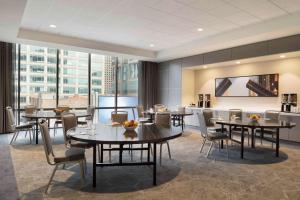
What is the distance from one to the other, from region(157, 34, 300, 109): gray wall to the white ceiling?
0.95 feet

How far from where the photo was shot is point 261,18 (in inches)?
211

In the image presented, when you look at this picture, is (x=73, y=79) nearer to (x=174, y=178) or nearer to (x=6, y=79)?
(x=6, y=79)

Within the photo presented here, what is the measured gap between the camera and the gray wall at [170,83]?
375 inches

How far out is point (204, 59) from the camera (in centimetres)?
826

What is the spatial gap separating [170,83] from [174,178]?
681cm

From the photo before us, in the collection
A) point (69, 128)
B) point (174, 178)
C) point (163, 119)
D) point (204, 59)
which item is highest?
point (204, 59)

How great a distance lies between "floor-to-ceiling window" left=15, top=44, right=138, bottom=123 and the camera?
7801 mm

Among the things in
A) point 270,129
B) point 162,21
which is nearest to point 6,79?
point 162,21

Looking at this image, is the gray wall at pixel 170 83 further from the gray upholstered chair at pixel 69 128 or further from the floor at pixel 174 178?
the gray upholstered chair at pixel 69 128

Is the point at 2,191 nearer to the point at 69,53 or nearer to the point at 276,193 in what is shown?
the point at 276,193

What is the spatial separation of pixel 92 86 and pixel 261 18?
6538mm

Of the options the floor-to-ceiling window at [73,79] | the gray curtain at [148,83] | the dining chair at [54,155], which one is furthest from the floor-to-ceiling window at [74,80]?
the dining chair at [54,155]

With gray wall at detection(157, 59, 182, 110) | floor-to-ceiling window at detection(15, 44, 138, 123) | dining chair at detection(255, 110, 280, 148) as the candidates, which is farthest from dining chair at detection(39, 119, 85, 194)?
gray wall at detection(157, 59, 182, 110)

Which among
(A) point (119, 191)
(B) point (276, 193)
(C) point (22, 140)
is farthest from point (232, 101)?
(C) point (22, 140)
